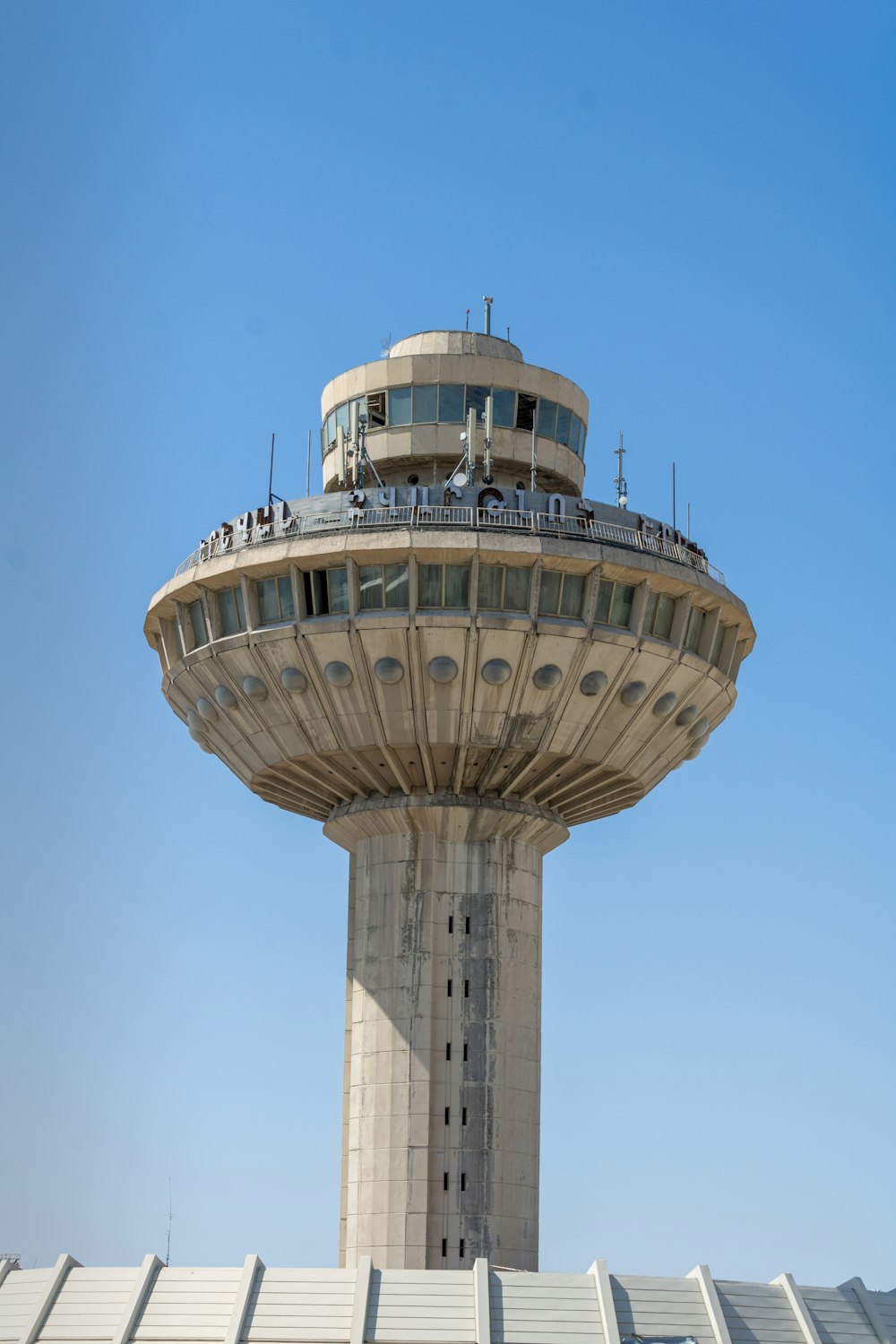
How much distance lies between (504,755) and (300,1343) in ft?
52.4

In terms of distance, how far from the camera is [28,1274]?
43156 mm

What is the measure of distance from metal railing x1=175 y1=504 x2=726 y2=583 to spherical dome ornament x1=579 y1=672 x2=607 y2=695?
3388 mm

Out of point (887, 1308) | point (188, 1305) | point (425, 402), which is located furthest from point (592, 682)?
point (188, 1305)

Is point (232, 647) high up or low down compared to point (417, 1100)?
up

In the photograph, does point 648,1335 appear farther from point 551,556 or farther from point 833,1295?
point 551,556

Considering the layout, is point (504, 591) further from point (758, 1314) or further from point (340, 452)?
point (758, 1314)

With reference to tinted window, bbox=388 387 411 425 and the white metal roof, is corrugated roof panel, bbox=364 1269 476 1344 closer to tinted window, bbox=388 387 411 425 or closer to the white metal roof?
the white metal roof

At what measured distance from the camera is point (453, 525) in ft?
157

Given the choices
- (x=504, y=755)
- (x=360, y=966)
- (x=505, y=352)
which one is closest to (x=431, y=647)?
(x=504, y=755)

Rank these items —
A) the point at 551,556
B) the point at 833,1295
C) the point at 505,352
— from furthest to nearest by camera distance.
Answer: the point at 505,352 < the point at 551,556 < the point at 833,1295

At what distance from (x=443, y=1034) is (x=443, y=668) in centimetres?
935

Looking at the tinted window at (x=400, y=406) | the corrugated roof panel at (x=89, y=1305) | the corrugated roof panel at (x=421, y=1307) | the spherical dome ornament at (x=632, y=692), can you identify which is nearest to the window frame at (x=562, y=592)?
the spherical dome ornament at (x=632, y=692)

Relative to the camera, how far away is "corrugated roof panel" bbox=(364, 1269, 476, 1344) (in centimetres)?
3912

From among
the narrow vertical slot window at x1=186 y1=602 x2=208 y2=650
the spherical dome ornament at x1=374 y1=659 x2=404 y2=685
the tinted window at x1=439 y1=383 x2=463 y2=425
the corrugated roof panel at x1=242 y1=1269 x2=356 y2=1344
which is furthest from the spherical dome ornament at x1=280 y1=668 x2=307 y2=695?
the corrugated roof panel at x1=242 y1=1269 x2=356 y2=1344
